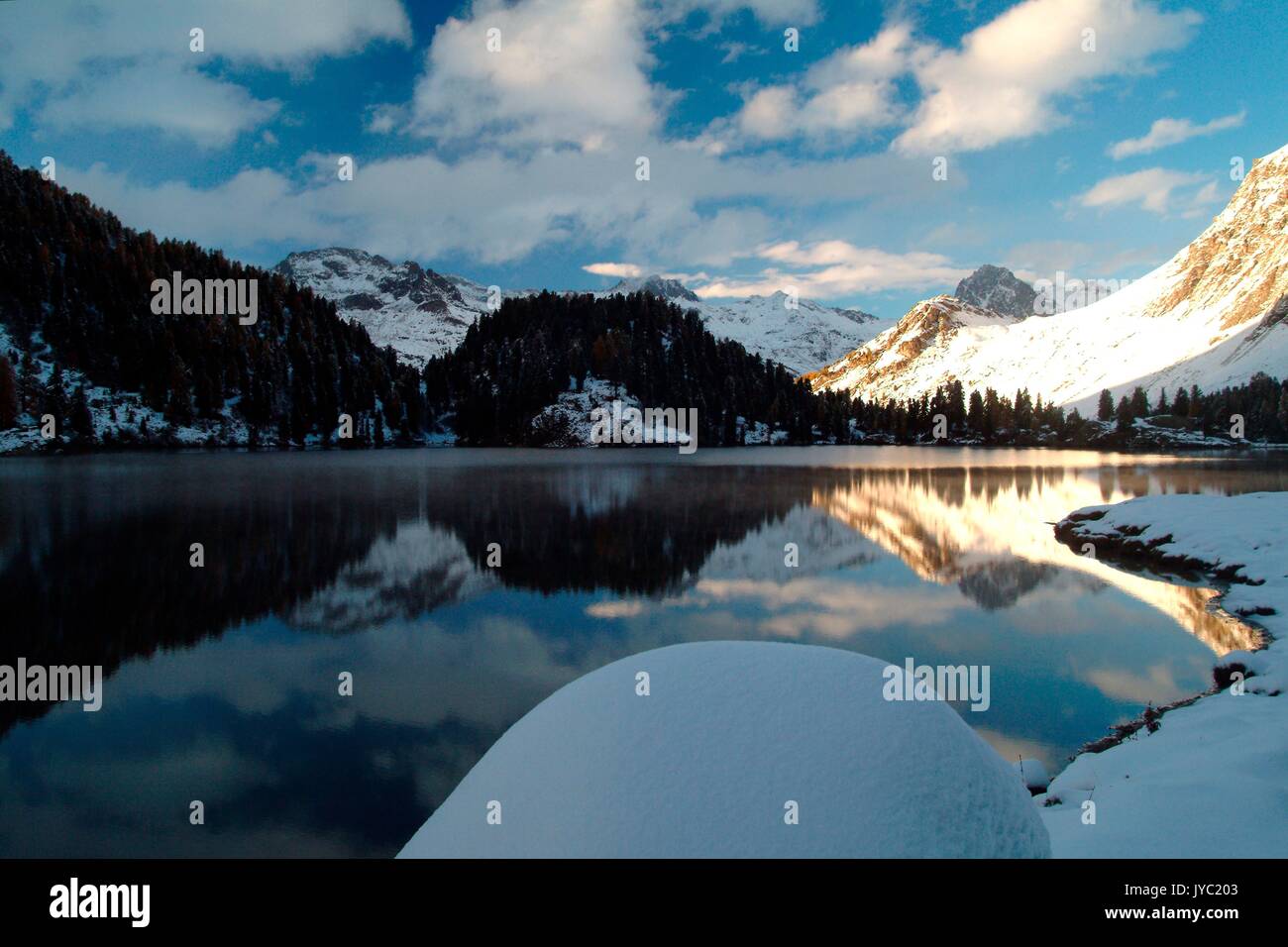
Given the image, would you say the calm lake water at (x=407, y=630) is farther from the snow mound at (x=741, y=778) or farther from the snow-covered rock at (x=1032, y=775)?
the snow mound at (x=741, y=778)

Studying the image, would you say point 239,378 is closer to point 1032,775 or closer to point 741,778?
point 1032,775

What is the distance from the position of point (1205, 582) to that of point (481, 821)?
3019 centimetres

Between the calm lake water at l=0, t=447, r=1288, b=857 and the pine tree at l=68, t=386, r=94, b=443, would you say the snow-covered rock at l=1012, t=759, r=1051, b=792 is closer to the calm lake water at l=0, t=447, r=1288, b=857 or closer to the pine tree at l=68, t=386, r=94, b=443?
the calm lake water at l=0, t=447, r=1288, b=857

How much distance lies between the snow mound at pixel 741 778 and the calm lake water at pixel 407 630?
24.1 feet

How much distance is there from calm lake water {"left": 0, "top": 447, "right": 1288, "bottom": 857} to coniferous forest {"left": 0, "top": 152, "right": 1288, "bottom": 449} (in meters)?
132

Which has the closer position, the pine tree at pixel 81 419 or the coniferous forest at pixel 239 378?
the pine tree at pixel 81 419

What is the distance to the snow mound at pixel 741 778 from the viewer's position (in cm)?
404

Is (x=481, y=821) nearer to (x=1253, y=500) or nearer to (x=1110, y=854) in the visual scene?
(x=1110, y=854)

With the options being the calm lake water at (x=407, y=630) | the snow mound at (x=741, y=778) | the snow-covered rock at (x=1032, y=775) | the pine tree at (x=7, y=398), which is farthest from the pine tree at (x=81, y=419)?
the snow-covered rock at (x=1032, y=775)

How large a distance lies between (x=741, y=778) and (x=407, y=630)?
18.6 meters

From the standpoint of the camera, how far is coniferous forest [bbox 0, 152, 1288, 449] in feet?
497

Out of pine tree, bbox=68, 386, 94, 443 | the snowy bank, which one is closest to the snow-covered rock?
the snowy bank

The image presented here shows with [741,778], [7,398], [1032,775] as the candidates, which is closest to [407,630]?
[1032,775]

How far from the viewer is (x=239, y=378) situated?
557ft
